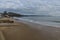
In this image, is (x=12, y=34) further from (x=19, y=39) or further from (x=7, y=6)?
(x=7, y=6)

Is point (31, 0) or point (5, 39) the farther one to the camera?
point (31, 0)

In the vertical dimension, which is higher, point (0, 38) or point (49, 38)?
point (0, 38)

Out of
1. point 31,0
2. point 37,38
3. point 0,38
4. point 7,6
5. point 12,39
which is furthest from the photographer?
point 31,0

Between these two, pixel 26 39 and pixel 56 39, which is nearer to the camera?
pixel 26 39

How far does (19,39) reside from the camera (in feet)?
18.8

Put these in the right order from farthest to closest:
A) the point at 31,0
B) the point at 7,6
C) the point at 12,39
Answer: the point at 31,0, the point at 7,6, the point at 12,39

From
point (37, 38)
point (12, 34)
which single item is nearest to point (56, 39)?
point (37, 38)

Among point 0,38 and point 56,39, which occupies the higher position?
point 0,38

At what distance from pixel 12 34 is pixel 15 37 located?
1.35 ft

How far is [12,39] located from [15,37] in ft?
0.90

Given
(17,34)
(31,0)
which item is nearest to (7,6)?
(31,0)

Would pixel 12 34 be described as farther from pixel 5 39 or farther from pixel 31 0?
pixel 31 0

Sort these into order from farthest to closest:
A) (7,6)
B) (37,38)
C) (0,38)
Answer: (7,6) → (37,38) → (0,38)

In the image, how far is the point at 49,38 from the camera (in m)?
6.31
